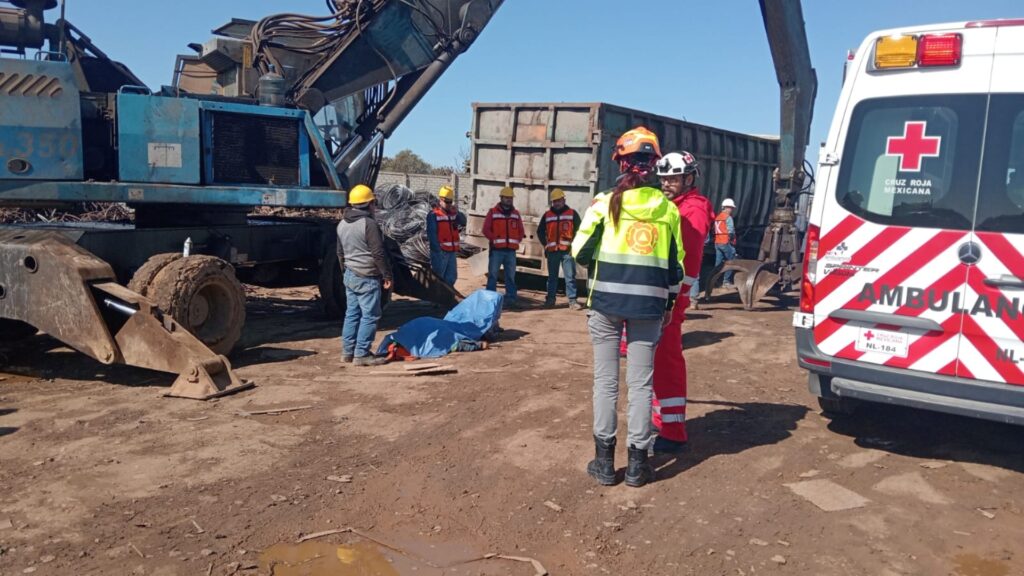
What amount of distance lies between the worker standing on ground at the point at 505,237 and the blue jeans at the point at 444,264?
1.93 ft

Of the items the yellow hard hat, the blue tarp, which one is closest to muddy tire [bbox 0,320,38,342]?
the yellow hard hat

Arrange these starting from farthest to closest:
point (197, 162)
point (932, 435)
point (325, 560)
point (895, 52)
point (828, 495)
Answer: point (197, 162) → point (932, 435) → point (895, 52) → point (828, 495) → point (325, 560)

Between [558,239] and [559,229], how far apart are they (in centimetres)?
14

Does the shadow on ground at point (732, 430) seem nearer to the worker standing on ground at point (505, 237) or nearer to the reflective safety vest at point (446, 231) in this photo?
the reflective safety vest at point (446, 231)

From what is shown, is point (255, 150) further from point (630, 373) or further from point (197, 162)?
point (630, 373)

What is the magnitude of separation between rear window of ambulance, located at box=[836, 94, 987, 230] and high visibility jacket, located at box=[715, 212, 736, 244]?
24.3 feet

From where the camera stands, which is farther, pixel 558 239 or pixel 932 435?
pixel 558 239

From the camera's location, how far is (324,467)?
470 cm

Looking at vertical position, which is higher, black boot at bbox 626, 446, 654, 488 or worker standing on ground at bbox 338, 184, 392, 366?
worker standing on ground at bbox 338, 184, 392, 366

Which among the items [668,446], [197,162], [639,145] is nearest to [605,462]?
[668,446]

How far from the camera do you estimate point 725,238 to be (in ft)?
40.6

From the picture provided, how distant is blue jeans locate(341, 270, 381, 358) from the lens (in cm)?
733

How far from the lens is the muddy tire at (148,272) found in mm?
6696

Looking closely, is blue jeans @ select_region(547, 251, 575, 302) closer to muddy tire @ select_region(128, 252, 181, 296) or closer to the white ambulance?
muddy tire @ select_region(128, 252, 181, 296)
